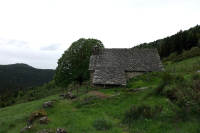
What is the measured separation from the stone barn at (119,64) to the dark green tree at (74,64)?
12.7 ft

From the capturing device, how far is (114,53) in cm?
2836

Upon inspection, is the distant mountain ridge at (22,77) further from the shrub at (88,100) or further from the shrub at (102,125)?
the shrub at (102,125)

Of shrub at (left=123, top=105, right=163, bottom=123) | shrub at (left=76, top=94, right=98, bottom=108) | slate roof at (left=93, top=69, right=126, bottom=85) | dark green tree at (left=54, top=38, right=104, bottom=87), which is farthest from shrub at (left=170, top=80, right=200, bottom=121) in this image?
dark green tree at (left=54, top=38, right=104, bottom=87)

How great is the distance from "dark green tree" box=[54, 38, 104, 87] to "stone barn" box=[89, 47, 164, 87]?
3864 millimetres

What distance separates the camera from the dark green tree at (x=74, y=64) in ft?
96.6

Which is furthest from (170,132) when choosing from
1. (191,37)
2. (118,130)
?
(191,37)

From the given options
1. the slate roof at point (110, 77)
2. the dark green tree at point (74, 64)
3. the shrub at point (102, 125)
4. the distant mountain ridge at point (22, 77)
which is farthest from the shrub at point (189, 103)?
the distant mountain ridge at point (22, 77)

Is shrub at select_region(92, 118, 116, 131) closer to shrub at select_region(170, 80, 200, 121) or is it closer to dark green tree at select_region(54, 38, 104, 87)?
shrub at select_region(170, 80, 200, 121)

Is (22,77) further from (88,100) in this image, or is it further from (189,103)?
(189,103)

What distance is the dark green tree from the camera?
29453 mm

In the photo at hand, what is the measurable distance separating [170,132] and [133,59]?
21.0m

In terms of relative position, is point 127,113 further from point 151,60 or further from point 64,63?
point 64,63

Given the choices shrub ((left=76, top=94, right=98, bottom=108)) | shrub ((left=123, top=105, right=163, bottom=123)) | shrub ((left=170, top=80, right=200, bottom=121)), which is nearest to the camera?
shrub ((left=170, top=80, right=200, bottom=121))

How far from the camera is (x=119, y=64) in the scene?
25844 millimetres
